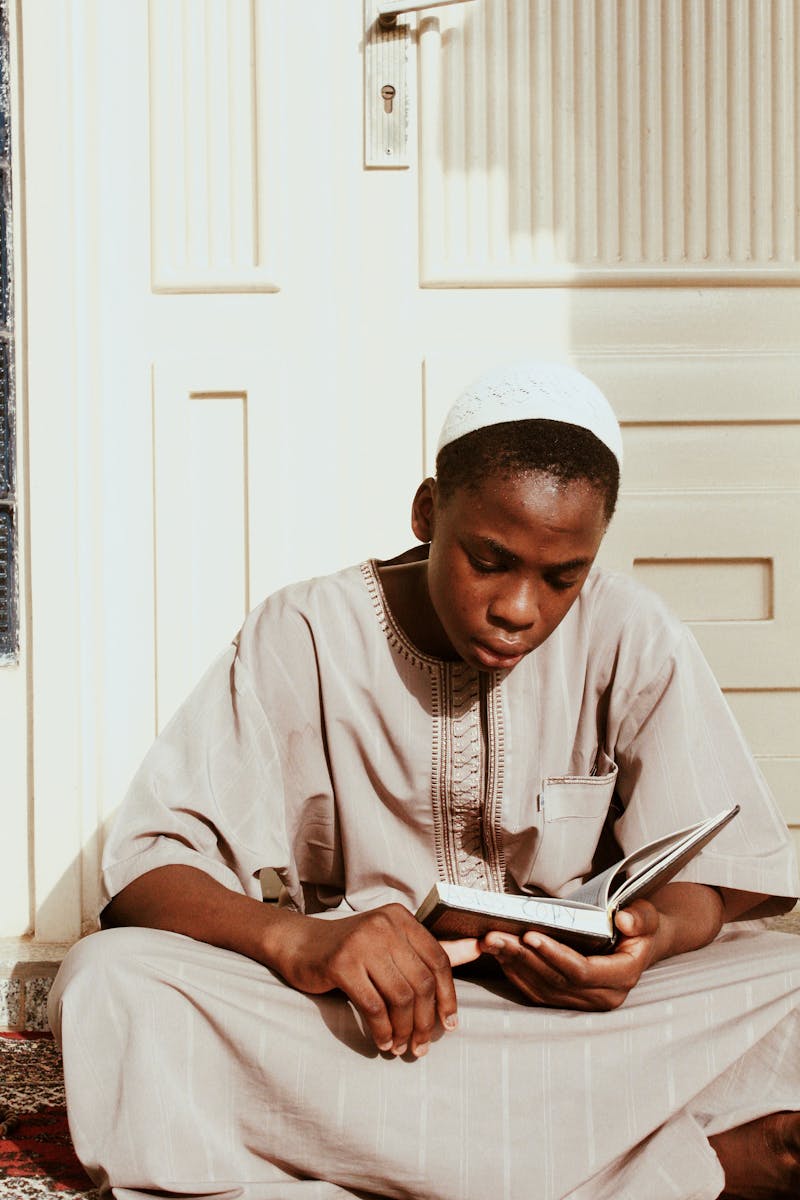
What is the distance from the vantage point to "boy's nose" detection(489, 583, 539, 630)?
205 centimetres

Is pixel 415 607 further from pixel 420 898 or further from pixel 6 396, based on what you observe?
pixel 6 396

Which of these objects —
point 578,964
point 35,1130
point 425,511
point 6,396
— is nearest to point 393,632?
point 425,511

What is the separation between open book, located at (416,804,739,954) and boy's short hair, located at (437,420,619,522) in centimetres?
56

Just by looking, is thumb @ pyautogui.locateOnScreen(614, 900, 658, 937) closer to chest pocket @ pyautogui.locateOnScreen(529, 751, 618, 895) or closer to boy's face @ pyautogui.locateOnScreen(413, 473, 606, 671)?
chest pocket @ pyautogui.locateOnScreen(529, 751, 618, 895)

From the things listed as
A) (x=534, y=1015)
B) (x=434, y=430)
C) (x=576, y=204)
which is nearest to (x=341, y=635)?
(x=534, y=1015)

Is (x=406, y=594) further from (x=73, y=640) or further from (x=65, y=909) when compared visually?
(x=65, y=909)

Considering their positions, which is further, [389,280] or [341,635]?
[389,280]

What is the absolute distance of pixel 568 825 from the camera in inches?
89.9

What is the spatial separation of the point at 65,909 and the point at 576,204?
2.12m

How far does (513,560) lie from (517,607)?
7 centimetres

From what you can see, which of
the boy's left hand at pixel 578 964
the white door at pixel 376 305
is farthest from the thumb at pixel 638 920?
the white door at pixel 376 305

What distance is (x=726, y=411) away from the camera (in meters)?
3.34

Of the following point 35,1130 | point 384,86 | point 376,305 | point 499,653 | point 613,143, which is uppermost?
point 384,86

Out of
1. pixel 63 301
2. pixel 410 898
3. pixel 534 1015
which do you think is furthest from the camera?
pixel 63 301
